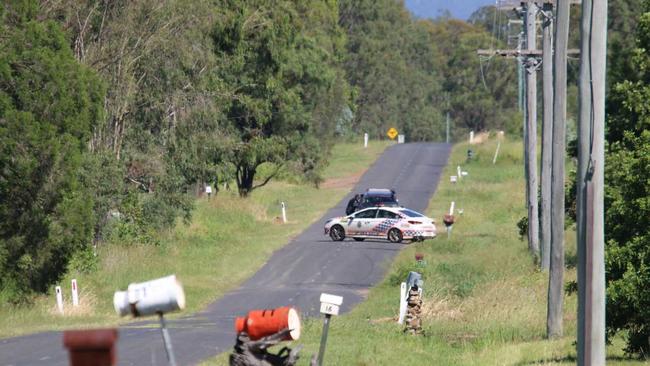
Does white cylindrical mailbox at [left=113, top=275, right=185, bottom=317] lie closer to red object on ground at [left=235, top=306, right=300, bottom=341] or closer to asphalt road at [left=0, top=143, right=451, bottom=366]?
asphalt road at [left=0, top=143, right=451, bottom=366]

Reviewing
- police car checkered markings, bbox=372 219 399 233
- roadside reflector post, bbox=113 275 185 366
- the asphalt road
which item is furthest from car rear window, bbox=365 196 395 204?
roadside reflector post, bbox=113 275 185 366

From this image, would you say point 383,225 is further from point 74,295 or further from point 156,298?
point 156,298

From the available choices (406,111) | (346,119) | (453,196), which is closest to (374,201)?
(453,196)

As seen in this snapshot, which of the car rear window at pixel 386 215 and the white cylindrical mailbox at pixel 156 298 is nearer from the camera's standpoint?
the white cylindrical mailbox at pixel 156 298

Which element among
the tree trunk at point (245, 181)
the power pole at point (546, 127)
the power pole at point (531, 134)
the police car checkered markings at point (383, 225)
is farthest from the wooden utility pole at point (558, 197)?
the tree trunk at point (245, 181)

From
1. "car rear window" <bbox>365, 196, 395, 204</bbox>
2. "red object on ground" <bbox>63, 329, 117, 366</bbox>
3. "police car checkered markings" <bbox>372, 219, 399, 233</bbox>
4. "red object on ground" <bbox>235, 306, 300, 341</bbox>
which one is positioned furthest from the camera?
"car rear window" <bbox>365, 196, 395, 204</bbox>

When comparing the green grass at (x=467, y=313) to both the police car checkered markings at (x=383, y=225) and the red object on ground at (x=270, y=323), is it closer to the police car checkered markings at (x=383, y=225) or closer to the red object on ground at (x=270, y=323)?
the police car checkered markings at (x=383, y=225)

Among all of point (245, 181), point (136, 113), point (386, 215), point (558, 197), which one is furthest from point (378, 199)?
point (558, 197)

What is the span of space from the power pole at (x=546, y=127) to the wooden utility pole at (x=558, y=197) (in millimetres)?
6261

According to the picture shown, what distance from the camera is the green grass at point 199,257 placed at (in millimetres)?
26250

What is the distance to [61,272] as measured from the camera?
93.1 feet

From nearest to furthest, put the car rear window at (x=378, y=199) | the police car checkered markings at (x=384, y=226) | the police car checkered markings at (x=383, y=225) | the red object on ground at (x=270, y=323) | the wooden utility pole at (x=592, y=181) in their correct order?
the red object on ground at (x=270, y=323), the wooden utility pole at (x=592, y=181), the police car checkered markings at (x=383, y=225), the police car checkered markings at (x=384, y=226), the car rear window at (x=378, y=199)

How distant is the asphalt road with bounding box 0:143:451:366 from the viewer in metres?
18.1

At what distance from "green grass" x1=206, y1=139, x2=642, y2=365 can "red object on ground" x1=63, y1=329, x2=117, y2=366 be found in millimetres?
12702
